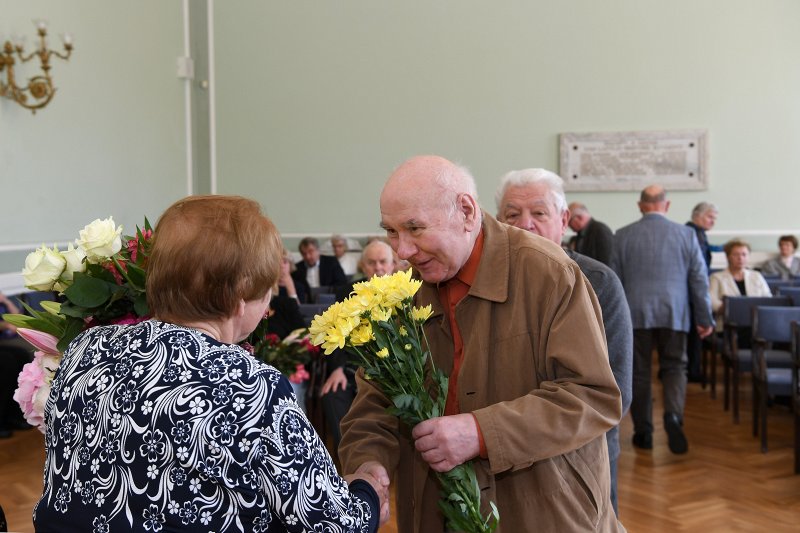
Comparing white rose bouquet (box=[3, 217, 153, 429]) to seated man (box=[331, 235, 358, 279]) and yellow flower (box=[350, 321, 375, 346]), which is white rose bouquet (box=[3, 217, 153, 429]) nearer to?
yellow flower (box=[350, 321, 375, 346])

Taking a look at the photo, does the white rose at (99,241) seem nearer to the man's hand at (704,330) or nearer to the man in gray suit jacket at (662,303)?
the man in gray suit jacket at (662,303)

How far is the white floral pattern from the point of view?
1218 mm

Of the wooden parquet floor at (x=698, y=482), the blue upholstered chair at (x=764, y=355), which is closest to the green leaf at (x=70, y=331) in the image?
the wooden parquet floor at (x=698, y=482)

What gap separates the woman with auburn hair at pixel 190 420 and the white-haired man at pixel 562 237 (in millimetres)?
1292

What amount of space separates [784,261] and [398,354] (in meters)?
9.02

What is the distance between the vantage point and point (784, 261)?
31.0 ft

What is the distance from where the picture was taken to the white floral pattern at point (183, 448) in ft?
4.00

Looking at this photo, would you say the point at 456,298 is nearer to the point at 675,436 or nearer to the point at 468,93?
the point at 675,436

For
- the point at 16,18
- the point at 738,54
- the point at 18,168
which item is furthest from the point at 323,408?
the point at 738,54

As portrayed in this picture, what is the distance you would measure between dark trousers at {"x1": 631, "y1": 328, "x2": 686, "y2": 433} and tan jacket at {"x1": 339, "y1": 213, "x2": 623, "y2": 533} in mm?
3830

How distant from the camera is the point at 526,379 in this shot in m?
1.72

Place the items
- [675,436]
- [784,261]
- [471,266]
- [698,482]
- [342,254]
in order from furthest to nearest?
1. [342,254]
2. [784,261]
3. [675,436]
4. [698,482]
5. [471,266]

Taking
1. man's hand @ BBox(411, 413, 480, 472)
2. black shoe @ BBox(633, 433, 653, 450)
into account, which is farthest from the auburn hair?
black shoe @ BBox(633, 433, 653, 450)

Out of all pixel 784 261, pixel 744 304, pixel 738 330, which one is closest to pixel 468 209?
pixel 744 304
